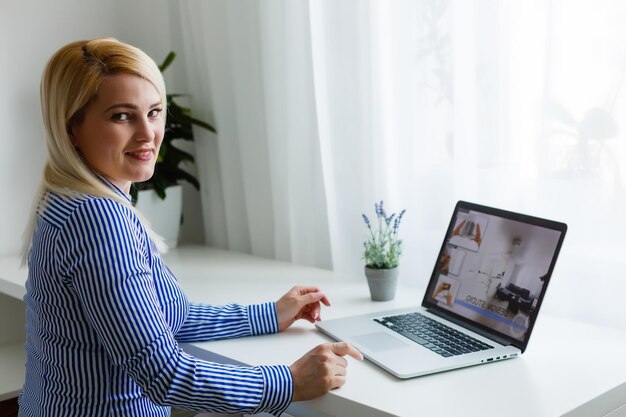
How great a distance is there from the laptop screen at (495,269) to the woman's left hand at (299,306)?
0.78ft

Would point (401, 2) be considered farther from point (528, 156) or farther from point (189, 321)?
point (189, 321)

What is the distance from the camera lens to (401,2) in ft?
5.88

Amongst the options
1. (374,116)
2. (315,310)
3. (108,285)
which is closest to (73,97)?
(108,285)

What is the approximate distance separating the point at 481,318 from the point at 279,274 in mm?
751

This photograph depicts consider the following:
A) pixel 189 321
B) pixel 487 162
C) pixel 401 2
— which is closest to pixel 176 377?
pixel 189 321

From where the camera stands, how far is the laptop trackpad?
1334mm

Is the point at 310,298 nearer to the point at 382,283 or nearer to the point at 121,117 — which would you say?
the point at 382,283

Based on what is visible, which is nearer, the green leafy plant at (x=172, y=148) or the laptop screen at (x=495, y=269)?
the laptop screen at (x=495, y=269)

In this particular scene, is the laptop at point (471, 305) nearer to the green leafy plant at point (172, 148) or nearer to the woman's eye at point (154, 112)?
the woman's eye at point (154, 112)

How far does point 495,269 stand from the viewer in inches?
55.8

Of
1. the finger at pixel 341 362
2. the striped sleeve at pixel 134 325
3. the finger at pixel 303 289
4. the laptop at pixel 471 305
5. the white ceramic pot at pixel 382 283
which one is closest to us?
the striped sleeve at pixel 134 325

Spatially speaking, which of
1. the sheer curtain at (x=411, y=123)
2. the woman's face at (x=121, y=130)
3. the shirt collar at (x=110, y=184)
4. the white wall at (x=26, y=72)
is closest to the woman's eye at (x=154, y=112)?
the woman's face at (x=121, y=130)

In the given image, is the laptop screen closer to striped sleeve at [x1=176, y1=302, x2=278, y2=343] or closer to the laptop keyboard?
the laptop keyboard

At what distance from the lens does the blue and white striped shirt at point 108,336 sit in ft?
3.57
